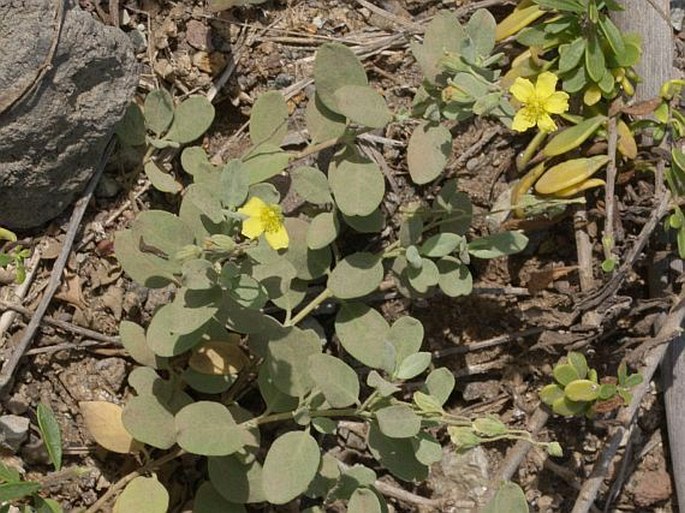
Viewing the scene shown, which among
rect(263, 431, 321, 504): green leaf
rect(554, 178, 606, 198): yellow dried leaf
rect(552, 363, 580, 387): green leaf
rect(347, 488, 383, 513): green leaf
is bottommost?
rect(347, 488, 383, 513): green leaf

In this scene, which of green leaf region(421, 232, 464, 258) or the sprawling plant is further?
green leaf region(421, 232, 464, 258)

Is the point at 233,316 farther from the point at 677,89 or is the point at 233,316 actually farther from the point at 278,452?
the point at 677,89

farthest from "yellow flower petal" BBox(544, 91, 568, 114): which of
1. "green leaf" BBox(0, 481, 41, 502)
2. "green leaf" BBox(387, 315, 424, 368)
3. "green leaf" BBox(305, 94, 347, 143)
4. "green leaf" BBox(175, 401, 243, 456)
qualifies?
"green leaf" BBox(0, 481, 41, 502)

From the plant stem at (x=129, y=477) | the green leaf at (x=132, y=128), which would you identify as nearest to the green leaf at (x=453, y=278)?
the plant stem at (x=129, y=477)

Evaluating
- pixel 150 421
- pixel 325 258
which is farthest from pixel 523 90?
pixel 150 421

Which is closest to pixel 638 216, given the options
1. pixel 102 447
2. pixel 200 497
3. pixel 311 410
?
pixel 311 410

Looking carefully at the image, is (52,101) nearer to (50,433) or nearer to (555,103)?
(50,433)

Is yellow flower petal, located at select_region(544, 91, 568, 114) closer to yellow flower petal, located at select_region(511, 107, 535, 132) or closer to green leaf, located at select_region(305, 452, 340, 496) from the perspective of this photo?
yellow flower petal, located at select_region(511, 107, 535, 132)
